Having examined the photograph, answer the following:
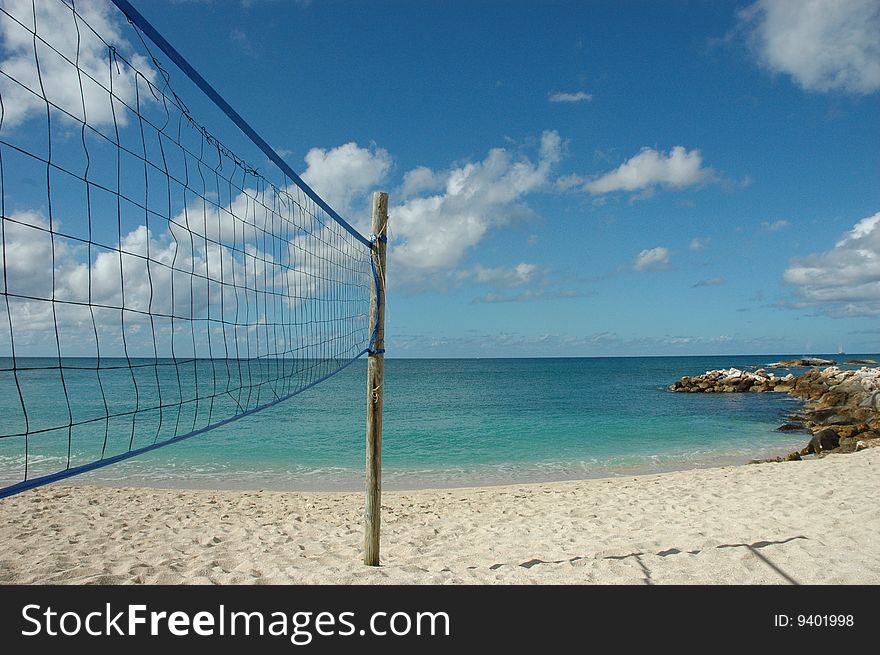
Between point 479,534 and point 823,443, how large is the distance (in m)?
8.36

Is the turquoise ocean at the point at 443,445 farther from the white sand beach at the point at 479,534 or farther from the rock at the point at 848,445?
the white sand beach at the point at 479,534

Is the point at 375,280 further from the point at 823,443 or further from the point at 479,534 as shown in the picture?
the point at 823,443

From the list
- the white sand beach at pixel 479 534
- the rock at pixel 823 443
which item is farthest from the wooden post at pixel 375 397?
the rock at pixel 823 443

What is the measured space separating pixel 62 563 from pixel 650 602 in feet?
14.3

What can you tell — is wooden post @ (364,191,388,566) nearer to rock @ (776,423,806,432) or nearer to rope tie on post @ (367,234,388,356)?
rope tie on post @ (367,234,388,356)

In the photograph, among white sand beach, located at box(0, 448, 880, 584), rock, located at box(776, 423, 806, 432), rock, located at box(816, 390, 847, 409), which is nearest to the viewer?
white sand beach, located at box(0, 448, 880, 584)

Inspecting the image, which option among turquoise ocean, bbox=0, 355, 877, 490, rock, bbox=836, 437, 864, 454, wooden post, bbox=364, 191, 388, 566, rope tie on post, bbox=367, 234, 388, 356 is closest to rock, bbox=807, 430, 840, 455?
rock, bbox=836, 437, 864, 454

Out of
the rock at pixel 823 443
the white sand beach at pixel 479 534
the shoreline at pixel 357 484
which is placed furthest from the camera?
the rock at pixel 823 443

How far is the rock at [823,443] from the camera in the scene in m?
10.2

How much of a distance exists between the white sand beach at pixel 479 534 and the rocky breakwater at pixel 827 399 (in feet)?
9.94

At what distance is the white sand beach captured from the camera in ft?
12.8

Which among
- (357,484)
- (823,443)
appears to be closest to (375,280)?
(357,484)

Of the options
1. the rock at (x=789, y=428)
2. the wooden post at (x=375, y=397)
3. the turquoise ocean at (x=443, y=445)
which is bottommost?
the turquoise ocean at (x=443, y=445)

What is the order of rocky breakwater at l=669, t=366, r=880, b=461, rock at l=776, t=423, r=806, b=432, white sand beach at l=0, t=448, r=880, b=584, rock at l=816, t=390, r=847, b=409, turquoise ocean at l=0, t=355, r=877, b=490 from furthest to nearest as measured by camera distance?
rock at l=816, t=390, r=847, b=409, rock at l=776, t=423, r=806, b=432, rocky breakwater at l=669, t=366, r=880, b=461, turquoise ocean at l=0, t=355, r=877, b=490, white sand beach at l=0, t=448, r=880, b=584
